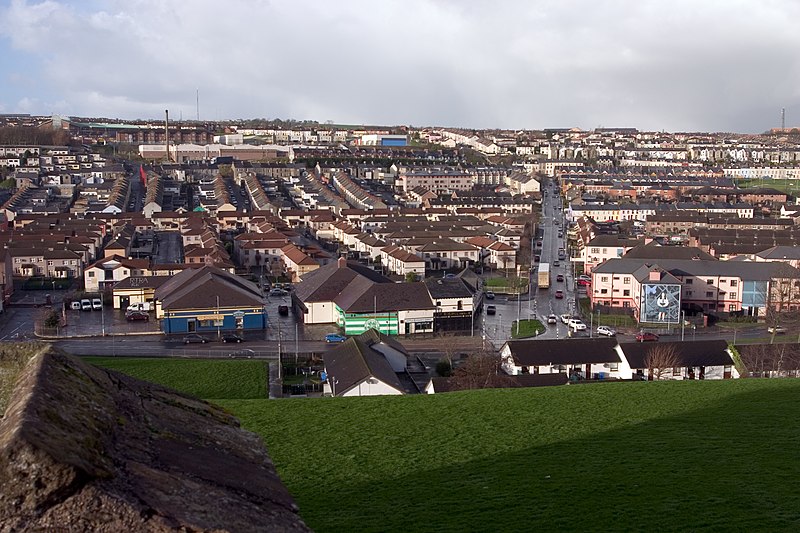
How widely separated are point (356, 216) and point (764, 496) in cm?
2979

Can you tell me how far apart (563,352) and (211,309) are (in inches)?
292

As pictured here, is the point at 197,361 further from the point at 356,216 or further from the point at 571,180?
the point at 571,180

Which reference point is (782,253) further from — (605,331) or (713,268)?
(605,331)

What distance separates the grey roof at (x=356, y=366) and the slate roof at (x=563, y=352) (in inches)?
82.6

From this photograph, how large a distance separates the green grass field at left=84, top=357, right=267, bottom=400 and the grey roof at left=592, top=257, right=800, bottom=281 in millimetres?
10052

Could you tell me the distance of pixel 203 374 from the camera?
12.4 m

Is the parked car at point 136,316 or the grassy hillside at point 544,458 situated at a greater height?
the grassy hillside at point 544,458

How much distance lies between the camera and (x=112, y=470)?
219 cm

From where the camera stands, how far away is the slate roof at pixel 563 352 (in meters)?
13.0

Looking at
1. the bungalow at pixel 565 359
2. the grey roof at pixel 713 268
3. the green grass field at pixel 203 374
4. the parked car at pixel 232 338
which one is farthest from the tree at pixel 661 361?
the parked car at pixel 232 338

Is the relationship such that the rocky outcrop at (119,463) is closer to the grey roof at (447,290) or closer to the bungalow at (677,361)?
the bungalow at (677,361)

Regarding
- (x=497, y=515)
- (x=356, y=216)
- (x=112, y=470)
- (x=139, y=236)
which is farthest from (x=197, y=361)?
(x=356, y=216)

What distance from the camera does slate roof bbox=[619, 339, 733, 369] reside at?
13102mm

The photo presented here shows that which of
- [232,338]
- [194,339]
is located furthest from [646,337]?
[194,339]
